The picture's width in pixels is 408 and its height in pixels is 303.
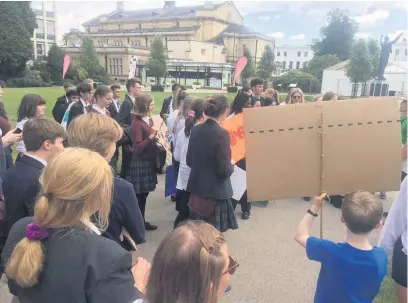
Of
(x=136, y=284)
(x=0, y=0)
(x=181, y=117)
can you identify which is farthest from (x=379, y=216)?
(x=0, y=0)

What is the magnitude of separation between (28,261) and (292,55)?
395ft

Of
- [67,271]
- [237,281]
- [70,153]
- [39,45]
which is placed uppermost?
[39,45]

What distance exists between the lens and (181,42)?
8088 cm

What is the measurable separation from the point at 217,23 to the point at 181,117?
91776mm

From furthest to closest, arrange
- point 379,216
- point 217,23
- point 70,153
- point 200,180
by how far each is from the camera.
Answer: point 217,23 < point 200,180 < point 379,216 < point 70,153

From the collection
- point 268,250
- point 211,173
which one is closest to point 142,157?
point 211,173

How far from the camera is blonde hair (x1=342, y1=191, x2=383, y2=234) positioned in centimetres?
196

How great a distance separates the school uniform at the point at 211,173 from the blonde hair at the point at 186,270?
2149mm

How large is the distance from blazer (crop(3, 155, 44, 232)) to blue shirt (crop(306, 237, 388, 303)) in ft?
5.57

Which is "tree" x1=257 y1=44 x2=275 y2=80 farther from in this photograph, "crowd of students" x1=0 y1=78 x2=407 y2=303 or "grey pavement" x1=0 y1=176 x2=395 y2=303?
"crowd of students" x1=0 y1=78 x2=407 y2=303

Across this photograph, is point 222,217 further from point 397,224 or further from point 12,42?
point 12,42

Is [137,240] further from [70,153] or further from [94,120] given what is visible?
[70,153]

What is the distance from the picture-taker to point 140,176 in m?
4.20

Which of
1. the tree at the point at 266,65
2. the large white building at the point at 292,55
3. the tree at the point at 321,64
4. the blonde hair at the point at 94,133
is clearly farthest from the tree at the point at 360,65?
the large white building at the point at 292,55
